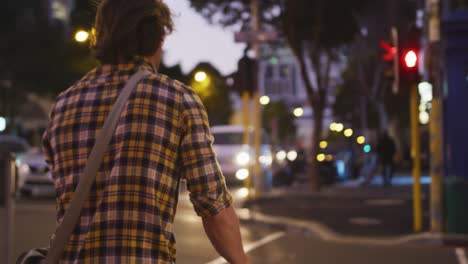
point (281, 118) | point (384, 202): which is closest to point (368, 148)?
point (384, 202)

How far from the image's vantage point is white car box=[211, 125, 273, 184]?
23.1m

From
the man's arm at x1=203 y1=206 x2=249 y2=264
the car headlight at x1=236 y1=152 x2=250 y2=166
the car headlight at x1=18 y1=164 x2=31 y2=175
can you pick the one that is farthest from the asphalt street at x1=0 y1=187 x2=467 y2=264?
the car headlight at x1=236 y1=152 x2=250 y2=166

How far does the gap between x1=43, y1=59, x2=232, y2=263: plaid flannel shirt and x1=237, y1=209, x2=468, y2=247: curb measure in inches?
411

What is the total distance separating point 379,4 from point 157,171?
89.7 ft

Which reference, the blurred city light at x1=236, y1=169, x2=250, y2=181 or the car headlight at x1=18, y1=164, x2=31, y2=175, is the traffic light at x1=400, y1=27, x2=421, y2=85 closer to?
the car headlight at x1=18, y1=164, x2=31, y2=175

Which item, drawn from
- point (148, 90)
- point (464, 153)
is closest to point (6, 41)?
point (464, 153)

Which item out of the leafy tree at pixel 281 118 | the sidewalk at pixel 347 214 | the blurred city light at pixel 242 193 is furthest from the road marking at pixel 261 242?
the leafy tree at pixel 281 118

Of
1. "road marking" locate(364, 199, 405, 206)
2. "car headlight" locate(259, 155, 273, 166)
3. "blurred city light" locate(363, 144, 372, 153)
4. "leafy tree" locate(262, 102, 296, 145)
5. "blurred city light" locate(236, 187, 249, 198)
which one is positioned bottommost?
"road marking" locate(364, 199, 405, 206)

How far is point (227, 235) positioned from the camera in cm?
244

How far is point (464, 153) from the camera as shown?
13117 mm

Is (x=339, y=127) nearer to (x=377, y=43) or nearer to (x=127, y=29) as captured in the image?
(x=377, y=43)

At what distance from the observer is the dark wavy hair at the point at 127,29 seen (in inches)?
97.7

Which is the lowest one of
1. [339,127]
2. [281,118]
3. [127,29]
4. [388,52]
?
[127,29]

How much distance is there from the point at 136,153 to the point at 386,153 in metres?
23.8
